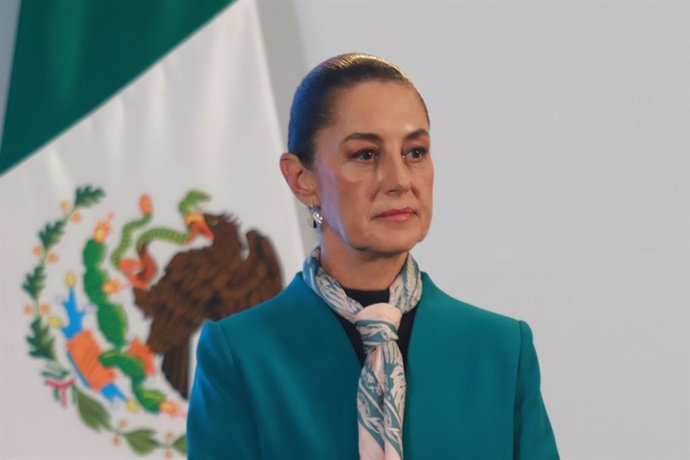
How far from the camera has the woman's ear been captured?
51.3 inches

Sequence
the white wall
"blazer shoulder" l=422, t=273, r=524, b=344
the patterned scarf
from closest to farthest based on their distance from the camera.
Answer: the patterned scarf → "blazer shoulder" l=422, t=273, r=524, b=344 → the white wall

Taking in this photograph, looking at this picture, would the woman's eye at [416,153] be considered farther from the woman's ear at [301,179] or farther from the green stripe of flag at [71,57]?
the green stripe of flag at [71,57]

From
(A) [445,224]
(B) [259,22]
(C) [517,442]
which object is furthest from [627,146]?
(C) [517,442]

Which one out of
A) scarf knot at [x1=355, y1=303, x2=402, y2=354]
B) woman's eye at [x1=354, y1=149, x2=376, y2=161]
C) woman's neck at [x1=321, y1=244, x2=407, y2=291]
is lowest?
scarf knot at [x1=355, y1=303, x2=402, y2=354]

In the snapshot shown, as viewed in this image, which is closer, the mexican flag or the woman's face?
the woman's face

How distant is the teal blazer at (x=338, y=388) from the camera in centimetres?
121

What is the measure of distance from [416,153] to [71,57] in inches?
59.6

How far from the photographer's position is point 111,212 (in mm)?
2570

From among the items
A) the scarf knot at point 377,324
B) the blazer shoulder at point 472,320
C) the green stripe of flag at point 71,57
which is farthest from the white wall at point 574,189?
the scarf knot at point 377,324

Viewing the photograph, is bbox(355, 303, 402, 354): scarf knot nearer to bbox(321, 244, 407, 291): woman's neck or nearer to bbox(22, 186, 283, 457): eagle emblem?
bbox(321, 244, 407, 291): woman's neck

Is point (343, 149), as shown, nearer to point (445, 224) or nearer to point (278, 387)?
point (278, 387)

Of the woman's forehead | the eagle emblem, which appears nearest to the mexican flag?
the eagle emblem

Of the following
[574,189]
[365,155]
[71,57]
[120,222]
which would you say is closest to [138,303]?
[120,222]

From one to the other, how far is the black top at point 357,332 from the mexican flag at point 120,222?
1.26m
